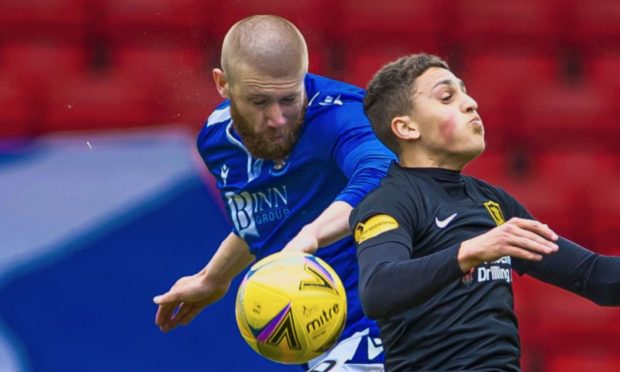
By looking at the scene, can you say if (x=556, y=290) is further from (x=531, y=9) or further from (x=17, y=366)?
(x=17, y=366)

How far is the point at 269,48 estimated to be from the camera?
3709 millimetres

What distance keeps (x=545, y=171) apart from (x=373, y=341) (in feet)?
11.9

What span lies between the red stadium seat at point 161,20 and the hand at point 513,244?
14.7 feet

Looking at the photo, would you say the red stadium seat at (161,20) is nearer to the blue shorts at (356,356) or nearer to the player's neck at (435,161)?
the blue shorts at (356,356)

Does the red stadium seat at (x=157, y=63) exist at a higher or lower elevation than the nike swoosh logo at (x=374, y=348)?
lower

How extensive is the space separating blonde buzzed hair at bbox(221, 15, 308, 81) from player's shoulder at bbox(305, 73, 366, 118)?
0.32ft

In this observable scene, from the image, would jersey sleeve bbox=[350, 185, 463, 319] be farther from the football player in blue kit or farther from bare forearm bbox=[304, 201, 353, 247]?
the football player in blue kit

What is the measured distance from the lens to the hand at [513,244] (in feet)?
8.55

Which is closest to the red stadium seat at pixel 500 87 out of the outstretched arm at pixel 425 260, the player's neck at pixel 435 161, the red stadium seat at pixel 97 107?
the red stadium seat at pixel 97 107

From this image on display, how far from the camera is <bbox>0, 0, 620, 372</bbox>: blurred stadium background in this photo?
585 cm

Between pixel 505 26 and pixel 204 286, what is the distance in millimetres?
3659

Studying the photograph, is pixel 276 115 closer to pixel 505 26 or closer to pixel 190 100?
pixel 190 100

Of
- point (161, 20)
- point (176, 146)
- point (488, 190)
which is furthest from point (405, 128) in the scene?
point (161, 20)

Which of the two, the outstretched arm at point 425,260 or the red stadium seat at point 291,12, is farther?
the red stadium seat at point 291,12
